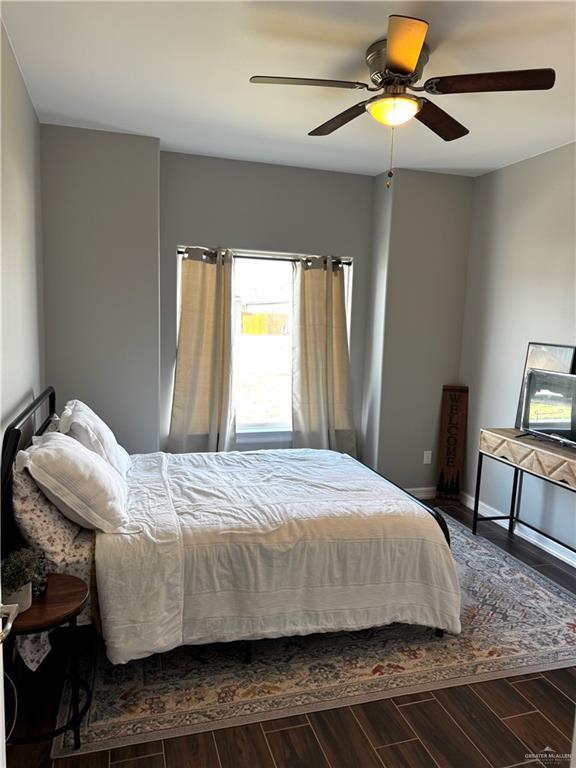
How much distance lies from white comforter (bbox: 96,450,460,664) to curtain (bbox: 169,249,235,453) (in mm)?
1466

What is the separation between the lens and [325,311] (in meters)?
4.58

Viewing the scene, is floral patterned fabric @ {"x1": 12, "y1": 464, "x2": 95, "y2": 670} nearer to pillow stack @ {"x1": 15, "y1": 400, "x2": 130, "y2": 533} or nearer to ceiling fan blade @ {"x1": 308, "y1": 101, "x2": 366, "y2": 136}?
pillow stack @ {"x1": 15, "y1": 400, "x2": 130, "y2": 533}

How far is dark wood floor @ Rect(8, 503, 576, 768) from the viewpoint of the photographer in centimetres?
191

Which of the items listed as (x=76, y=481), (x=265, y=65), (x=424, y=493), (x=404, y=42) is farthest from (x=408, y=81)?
(x=424, y=493)

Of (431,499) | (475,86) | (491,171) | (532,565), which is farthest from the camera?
(431,499)

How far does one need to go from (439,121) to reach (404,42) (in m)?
0.60

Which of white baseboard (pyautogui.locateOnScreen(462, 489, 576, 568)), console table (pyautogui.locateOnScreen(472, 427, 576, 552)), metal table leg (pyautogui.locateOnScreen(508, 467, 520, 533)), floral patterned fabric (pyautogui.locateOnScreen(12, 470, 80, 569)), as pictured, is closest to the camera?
floral patterned fabric (pyautogui.locateOnScreen(12, 470, 80, 569))

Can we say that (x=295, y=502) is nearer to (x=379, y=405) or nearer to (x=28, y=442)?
(x=28, y=442)

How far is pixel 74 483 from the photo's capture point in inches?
85.3

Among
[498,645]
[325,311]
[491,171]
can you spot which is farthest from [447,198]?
[498,645]

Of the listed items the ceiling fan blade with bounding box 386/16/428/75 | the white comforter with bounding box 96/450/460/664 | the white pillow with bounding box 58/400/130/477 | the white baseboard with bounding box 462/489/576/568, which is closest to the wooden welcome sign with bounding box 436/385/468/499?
the white baseboard with bounding box 462/489/576/568

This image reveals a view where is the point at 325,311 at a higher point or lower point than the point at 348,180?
lower

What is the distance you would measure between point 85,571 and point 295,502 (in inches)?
41.0

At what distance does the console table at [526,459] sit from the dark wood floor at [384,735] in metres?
1.20
